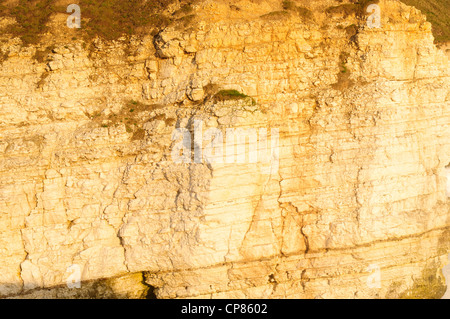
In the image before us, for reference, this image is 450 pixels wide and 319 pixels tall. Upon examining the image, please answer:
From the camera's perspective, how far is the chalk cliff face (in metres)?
13.0

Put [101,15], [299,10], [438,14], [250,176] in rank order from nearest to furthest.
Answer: [250,176] < [299,10] < [101,15] < [438,14]

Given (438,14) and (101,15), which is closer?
(101,15)

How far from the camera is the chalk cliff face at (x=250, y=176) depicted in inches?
512

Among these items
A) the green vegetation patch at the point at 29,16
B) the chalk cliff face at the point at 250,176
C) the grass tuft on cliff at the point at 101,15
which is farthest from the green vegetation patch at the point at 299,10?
the green vegetation patch at the point at 29,16

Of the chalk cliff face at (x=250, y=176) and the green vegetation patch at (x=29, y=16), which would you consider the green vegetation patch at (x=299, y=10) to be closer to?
the chalk cliff face at (x=250, y=176)

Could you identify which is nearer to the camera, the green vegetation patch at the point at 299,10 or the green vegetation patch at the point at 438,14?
the green vegetation patch at the point at 299,10

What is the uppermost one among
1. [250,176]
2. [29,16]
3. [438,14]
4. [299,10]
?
[438,14]

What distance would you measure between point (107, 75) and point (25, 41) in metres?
3.37

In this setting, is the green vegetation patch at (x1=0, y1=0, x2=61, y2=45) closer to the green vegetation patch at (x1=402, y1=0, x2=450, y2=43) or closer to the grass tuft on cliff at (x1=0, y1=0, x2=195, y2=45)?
the grass tuft on cliff at (x1=0, y1=0, x2=195, y2=45)

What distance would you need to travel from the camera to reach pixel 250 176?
42.4 ft

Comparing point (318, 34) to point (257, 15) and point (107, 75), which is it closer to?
point (257, 15)

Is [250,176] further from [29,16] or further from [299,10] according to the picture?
[29,16]

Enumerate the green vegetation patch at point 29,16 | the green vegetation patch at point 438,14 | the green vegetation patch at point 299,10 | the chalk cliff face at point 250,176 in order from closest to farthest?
the chalk cliff face at point 250,176, the green vegetation patch at point 299,10, the green vegetation patch at point 29,16, the green vegetation patch at point 438,14

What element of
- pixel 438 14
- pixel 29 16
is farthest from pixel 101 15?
pixel 438 14
